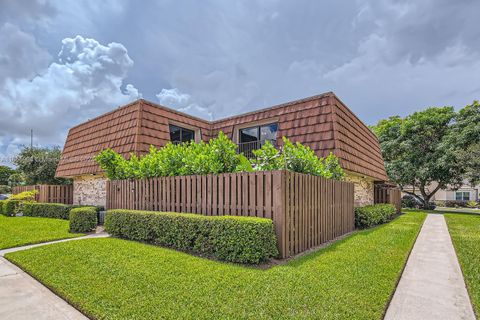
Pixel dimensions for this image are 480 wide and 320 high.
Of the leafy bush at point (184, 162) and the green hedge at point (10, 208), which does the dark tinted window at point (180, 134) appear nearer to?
the leafy bush at point (184, 162)

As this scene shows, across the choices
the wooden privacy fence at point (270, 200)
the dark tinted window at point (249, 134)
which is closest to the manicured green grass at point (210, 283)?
the wooden privacy fence at point (270, 200)

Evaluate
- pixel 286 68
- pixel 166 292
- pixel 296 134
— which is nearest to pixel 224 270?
pixel 166 292

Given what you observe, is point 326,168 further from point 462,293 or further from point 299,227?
point 462,293

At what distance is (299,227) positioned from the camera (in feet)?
19.8

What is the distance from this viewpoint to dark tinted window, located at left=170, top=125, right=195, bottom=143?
1354cm

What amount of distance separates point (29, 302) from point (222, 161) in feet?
15.4

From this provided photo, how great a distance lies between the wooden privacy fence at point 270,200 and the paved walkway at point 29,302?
349cm

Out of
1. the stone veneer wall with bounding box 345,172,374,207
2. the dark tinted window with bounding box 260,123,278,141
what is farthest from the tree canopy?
the dark tinted window with bounding box 260,123,278,141

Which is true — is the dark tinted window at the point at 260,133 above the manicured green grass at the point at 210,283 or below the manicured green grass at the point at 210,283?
above

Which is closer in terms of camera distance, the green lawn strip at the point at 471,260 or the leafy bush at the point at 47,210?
the green lawn strip at the point at 471,260

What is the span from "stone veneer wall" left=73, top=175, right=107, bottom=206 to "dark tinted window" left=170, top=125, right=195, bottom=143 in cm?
391

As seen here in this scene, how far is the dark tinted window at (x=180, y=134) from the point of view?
44.4 ft

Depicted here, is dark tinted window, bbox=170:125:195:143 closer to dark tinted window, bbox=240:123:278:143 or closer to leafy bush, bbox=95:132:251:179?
dark tinted window, bbox=240:123:278:143

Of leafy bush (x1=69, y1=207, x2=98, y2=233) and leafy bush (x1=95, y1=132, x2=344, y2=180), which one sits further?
A: leafy bush (x1=69, y1=207, x2=98, y2=233)
